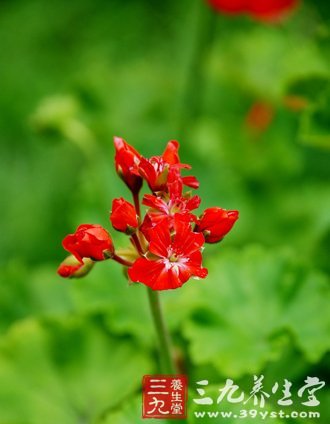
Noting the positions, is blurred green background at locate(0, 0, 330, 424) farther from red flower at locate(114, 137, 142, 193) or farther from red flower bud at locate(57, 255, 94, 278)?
red flower at locate(114, 137, 142, 193)

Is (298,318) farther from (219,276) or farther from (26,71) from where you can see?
(26,71)

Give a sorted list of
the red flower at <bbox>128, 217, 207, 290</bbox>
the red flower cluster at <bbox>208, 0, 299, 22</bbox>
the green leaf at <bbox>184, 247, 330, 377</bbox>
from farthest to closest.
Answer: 1. the red flower cluster at <bbox>208, 0, 299, 22</bbox>
2. the green leaf at <bbox>184, 247, 330, 377</bbox>
3. the red flower at <bbox>128, 217, 207, 290</bbox>

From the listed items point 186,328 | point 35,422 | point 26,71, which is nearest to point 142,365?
point 186,328

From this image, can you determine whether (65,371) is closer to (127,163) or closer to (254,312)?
(254,312)

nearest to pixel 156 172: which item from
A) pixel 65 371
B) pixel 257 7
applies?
pixel 65 371
